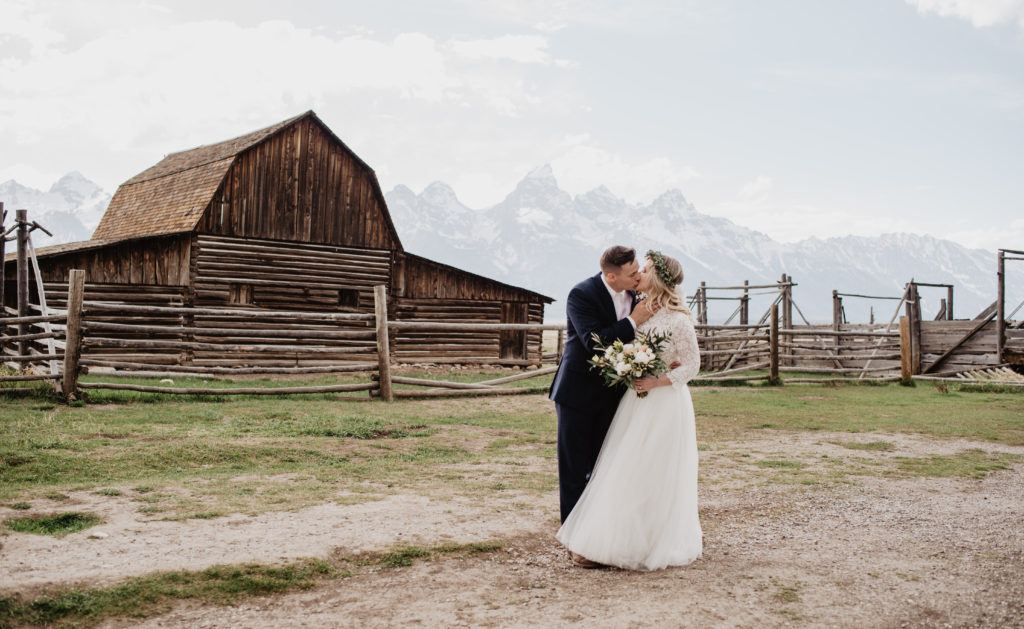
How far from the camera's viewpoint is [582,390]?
4.77 m

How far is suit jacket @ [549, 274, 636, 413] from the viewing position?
186 inches

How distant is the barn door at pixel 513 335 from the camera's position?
2469cm

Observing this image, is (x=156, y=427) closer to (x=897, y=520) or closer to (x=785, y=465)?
(x=785, y=465)

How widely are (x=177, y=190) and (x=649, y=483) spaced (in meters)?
20.5

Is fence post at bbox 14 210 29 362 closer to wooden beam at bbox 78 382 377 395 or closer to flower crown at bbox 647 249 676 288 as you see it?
wooden beam at bbox 78 382 377 395

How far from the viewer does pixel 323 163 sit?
21297mm

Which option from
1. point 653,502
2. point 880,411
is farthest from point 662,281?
point 880,411

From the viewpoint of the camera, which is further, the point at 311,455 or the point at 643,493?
the point at 311,455

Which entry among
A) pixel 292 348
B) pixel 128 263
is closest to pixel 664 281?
pixel 292 348

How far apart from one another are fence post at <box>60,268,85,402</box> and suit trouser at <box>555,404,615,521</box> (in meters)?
8.44

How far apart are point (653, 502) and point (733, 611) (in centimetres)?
96

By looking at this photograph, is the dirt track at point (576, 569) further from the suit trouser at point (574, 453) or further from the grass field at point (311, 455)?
the suit trouser at point (574, 453)

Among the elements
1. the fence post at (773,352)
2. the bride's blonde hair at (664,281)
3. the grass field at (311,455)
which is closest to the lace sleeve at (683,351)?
the bride's blonde hair at (664,281)

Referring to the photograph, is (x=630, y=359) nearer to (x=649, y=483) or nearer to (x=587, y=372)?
(x=587, y=372)
